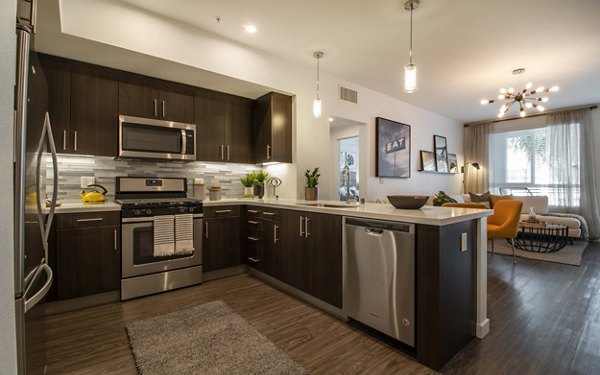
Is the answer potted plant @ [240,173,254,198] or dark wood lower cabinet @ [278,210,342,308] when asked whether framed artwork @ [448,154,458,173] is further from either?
dark wood lower cabinet @ [278,210,342,308]

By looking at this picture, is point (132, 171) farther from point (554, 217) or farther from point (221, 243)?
point (554, 217)

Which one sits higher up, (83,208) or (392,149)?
(392,149)

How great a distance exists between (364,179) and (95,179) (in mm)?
4098

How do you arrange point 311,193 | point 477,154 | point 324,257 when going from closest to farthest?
1. point 324,257
2. point 311,193
3. point 477,154

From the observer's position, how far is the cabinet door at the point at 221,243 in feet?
10.8

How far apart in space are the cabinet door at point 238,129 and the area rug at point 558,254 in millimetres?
4524

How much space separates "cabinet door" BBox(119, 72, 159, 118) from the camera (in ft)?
10.2

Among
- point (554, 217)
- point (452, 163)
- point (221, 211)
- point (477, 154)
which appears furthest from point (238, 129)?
point (477, 154)

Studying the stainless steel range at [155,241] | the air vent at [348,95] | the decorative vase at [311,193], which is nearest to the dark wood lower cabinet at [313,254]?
the decorative vase at [311,193]

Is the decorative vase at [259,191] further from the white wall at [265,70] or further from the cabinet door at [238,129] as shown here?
the cabinet door at [238,129]

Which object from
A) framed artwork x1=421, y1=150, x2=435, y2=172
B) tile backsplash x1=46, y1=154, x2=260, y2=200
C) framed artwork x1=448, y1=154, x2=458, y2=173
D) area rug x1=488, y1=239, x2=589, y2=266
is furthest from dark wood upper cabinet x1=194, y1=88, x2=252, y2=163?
framed artwork x1=448, y1=154, x2=458, y2=173

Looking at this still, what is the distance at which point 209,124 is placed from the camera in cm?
372

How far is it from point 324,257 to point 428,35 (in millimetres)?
2894

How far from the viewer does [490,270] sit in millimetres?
3729
